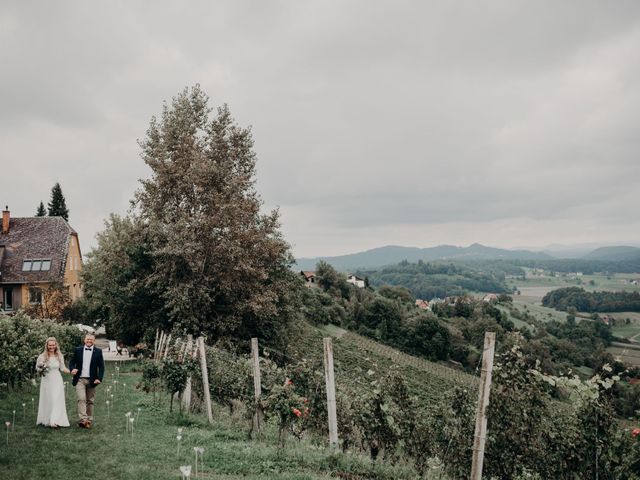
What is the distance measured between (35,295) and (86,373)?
3185 cm

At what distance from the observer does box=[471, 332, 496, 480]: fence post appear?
6141 mm

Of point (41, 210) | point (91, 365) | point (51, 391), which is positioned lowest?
point (51, 391)

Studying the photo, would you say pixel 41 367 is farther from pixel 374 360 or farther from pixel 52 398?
pixel 374 360

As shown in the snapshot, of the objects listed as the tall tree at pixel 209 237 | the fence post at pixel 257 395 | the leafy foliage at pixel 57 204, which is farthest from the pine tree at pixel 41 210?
the fence post at pixel 257 395

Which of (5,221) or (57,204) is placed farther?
(57,204)

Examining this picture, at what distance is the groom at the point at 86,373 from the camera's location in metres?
9.23

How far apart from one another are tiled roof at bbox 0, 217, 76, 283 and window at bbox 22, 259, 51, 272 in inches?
11.5

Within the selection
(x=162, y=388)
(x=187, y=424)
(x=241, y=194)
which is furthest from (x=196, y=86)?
(x=187, y=424)

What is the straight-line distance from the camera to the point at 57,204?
60.6 metres

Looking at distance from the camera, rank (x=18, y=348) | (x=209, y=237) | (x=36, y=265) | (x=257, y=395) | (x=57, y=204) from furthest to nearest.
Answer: (x=57, y=204), (x=36, y=265), (x=209, y=237), (x=18, y=348), (x=257, y=395)

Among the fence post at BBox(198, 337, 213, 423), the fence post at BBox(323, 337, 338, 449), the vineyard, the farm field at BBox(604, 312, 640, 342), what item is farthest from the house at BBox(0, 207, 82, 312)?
the farm field at BBox(604, 312, 640, 342)

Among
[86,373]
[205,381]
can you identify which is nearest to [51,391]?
[86,373]

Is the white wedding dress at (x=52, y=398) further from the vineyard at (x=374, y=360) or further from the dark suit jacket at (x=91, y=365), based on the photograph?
the vineyard at (x=374, y=360)

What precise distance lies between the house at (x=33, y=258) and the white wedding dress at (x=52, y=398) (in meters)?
29.6
